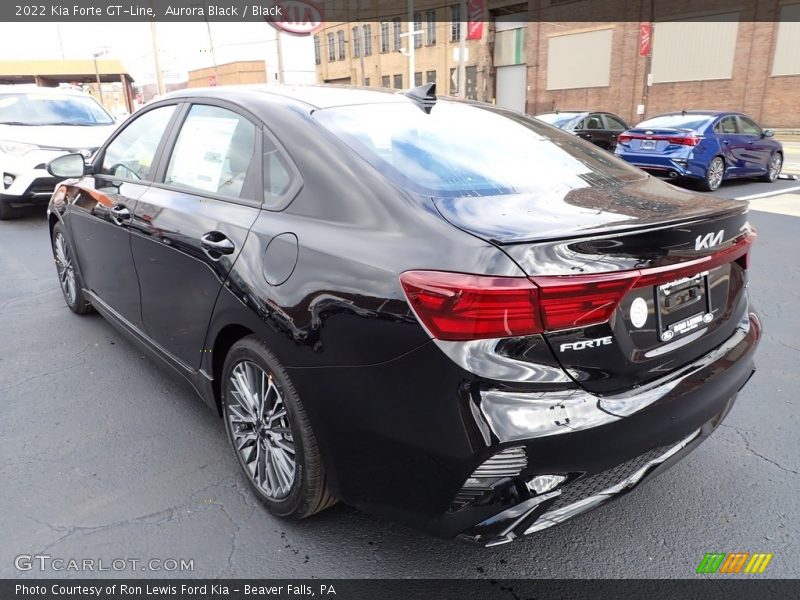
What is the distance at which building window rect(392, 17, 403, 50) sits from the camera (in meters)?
49.9

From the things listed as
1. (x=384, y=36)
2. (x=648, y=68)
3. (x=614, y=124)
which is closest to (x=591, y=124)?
(x=614, y=124)

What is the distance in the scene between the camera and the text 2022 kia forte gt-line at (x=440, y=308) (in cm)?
174

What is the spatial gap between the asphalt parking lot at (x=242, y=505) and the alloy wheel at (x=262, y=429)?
0.19m

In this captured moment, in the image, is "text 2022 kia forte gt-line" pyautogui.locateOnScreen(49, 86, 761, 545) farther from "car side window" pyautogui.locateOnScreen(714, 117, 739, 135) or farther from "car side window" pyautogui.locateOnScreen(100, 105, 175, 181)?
"car side window" pyautogui.locateOnScreen(714, 117, 739, 135)

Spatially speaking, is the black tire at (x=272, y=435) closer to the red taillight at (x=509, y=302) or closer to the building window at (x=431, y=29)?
the red taillight at (x=509, y=302)

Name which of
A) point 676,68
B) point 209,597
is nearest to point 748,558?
point 209,597

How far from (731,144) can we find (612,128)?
20.8ft

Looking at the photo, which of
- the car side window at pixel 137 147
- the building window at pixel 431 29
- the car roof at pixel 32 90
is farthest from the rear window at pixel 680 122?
the building window at pixel 431 29

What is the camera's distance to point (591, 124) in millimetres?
17078

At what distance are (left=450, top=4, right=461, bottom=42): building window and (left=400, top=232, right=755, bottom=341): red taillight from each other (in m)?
45.8

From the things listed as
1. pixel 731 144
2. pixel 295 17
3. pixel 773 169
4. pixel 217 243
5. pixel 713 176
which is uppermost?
pixel 295 17

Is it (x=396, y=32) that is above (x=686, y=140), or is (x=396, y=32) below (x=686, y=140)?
above

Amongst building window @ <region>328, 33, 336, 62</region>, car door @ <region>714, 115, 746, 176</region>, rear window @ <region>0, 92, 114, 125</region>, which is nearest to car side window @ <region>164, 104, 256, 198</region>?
rear window @ <region>0, 92, 114, 125</region>
